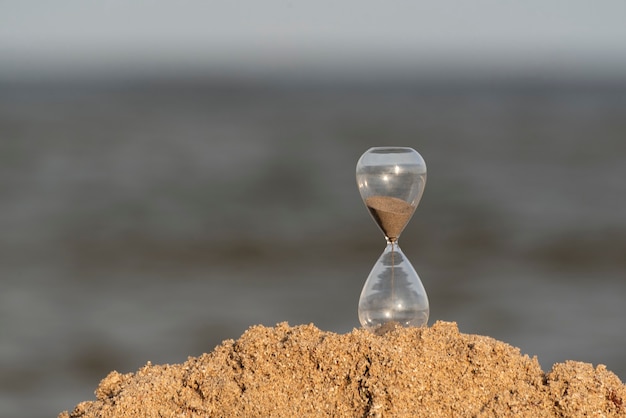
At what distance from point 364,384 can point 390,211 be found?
2.70 feet

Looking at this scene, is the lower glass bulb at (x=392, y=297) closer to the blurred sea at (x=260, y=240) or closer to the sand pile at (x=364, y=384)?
the sand pile at (x=364, y=384)

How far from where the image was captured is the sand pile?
290cm

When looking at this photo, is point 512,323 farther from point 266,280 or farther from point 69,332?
point 69,332

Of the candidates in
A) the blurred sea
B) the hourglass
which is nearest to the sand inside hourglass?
the hourglass

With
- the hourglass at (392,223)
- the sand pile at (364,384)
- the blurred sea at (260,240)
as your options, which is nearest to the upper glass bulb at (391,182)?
the hourglass at (392,223)

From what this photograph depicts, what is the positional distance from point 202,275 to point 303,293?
4.99ft

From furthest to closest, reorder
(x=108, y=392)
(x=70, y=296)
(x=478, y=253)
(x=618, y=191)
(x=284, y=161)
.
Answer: (x=284, y=161)
(x=618, y=191)
(x=478, y=253)
(x=70, y=296)
(x=108, y=392)

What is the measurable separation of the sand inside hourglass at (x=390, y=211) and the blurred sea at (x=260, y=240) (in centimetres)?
496

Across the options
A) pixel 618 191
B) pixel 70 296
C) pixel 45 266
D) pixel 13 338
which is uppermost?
pixel 618 191

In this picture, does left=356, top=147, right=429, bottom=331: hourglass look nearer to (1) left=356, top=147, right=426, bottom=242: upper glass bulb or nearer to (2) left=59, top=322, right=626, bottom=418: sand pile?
(1) left=356, top=147, right=426, bottom=242: upper glass bulb

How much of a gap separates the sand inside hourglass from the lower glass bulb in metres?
0.10

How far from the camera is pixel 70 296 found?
1053cm

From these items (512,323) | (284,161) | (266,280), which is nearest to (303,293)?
(266,280)

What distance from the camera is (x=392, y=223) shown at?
354 centimetres
